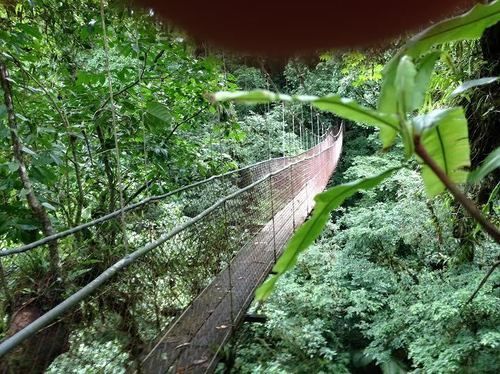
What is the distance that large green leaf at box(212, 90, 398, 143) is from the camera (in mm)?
300

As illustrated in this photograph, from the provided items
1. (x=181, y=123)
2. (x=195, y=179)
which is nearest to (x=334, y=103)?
(x=181, y=123)

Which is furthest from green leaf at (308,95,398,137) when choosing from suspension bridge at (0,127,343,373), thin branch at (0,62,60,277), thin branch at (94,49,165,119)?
thin branch at (94,49,165,119)

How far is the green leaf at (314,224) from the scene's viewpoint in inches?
17.6

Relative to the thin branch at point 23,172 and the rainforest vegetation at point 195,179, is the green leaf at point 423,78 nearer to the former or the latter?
the rainforest vegetation at point 195,179

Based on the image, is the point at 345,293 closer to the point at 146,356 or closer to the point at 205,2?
the point at 146,356

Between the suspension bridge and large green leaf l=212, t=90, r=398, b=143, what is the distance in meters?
0.34

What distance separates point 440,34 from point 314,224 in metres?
0.23

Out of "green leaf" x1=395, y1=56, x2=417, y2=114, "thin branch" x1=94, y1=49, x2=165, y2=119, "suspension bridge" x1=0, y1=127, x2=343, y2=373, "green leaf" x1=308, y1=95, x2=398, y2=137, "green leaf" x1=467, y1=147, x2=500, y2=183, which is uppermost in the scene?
"thin branch" x1=94, y1=49, x2=165, y2=119

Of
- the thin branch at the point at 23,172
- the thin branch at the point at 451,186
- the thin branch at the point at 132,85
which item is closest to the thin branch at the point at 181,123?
the thin branch at the point at 132,85

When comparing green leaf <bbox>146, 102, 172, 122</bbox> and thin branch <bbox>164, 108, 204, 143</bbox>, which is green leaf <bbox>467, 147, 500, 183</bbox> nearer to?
green leaf <bbox>146, 102, 172, 122</bbox>

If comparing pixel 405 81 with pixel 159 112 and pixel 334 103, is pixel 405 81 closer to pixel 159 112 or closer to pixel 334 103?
pixel 334 103

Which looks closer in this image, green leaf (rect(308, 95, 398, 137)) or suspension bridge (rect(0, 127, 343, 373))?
green leaf (rect(308, 95, 398, 137))

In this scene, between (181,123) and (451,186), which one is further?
(181,123)

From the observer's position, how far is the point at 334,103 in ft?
1.18
